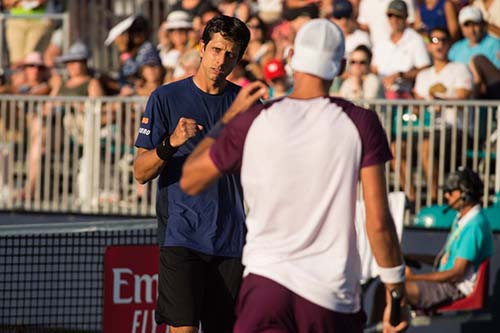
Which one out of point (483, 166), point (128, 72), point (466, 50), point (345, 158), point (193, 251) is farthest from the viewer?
point (128, 72)

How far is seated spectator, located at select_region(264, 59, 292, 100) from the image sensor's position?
13.3 metres

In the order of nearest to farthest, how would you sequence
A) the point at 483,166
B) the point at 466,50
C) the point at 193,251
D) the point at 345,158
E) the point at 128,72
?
the point at 345,158 < the point at 193,251 < the point at 483,166 < the point at 466,50 < the point at 128,72

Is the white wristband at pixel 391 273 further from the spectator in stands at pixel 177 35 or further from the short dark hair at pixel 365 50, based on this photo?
the spectator in stands at pixel 177 35

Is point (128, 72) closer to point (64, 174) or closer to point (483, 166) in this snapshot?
point (64, 174)

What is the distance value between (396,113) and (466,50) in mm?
1385

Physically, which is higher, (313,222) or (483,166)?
(313,222)

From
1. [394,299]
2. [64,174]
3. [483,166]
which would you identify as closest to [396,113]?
[483,166]

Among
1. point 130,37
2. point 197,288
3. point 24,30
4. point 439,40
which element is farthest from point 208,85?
point 24,30

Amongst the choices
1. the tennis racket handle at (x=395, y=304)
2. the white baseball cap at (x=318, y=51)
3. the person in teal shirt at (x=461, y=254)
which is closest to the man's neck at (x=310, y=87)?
the white baseball cap at (x=318, y=51)

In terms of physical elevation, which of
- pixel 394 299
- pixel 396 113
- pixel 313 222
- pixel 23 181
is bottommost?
pixel 23 181

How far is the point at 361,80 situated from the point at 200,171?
26.0ft

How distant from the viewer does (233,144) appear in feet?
18.2

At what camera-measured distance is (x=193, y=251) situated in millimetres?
7605

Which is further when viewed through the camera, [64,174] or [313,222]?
[64,174]
